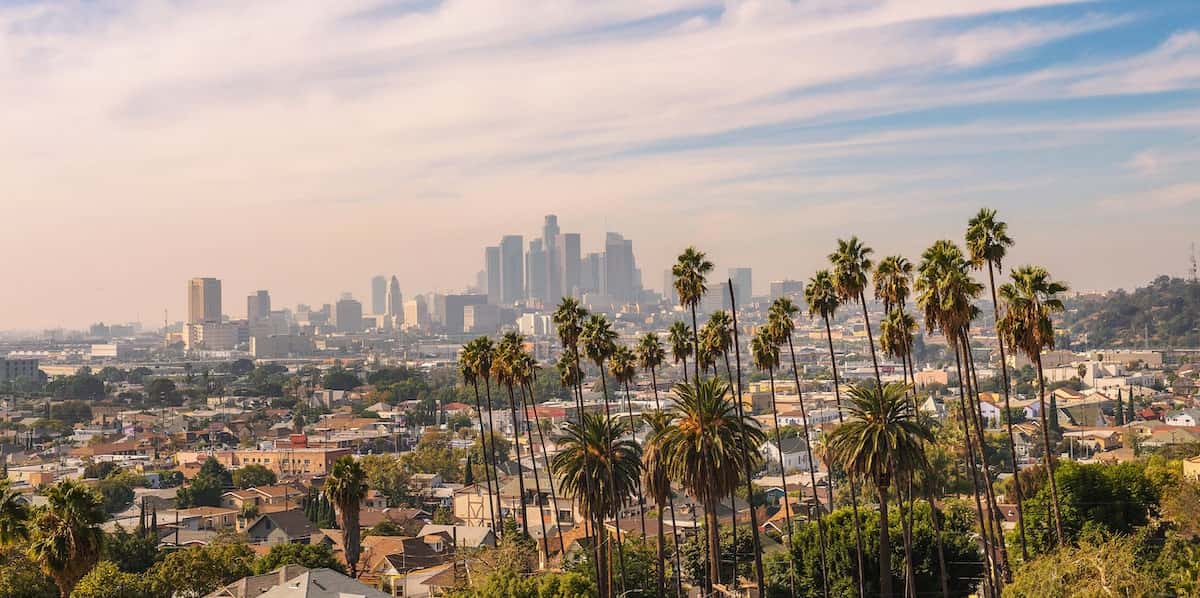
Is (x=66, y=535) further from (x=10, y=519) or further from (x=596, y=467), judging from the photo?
(x=596, y=467)

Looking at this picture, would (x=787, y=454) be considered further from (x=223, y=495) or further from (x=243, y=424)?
(x=243, y=424)

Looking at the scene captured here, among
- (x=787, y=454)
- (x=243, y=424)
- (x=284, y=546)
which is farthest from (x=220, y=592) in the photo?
(x=243, y=424)

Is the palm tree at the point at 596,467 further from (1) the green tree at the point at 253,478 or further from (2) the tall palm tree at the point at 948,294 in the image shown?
A: (1) the green tree at the point at 253,478

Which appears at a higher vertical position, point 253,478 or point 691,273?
point 691,273

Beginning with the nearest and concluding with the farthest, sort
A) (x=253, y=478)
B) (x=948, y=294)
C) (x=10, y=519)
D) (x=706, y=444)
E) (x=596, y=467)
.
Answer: (x=10, y=519)
(x=706, y=444)
(x=948, y=294)
(x=596, y=467)
(x=253, y=478)

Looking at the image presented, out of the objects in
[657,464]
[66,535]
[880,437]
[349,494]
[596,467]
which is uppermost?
[880,437]

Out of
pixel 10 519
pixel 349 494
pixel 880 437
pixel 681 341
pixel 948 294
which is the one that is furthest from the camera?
pixel 681 341

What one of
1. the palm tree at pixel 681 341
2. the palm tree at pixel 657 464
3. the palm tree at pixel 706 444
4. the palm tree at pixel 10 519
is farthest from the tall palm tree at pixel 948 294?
the palm tree at pixel 10 519

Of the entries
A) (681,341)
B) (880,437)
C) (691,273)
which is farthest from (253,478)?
(880,437)
